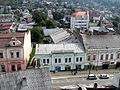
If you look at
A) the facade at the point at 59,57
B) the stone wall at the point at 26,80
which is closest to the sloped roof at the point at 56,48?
the facade at the point at 59,57

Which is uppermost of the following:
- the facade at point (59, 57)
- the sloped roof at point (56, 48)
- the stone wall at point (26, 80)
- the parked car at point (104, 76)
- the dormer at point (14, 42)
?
the dormer at point (14, 42)

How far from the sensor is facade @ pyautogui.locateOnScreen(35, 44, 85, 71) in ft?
142

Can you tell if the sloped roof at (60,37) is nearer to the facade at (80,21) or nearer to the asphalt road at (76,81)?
the asphalt road at (76,81)

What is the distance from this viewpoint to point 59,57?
1718 inches

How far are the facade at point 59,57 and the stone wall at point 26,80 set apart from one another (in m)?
18.7

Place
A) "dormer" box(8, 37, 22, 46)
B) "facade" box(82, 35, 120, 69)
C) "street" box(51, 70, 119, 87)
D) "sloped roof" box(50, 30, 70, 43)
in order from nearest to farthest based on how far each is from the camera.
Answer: "street" box(51, 70, 119, 87) → "dormer" box(8, 37, 22, 46) → "facade" box(82, 35, 120, 69) → "sloped roof" box(50, 30, 70, 43)

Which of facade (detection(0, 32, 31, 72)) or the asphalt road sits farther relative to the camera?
facade (detection(0, 32, 31, 72))

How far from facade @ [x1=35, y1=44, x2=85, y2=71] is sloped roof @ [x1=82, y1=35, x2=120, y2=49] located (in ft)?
9.28

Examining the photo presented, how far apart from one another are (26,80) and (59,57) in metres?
20.7

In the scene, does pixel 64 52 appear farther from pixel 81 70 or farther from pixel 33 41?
pixel 33 41

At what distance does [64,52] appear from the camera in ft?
143

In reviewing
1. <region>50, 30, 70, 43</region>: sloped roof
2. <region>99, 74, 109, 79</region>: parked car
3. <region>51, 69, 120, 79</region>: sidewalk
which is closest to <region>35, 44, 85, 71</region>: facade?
<region>51, 69, 120, 79</region>: sidewalk

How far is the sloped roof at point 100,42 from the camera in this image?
4581cm

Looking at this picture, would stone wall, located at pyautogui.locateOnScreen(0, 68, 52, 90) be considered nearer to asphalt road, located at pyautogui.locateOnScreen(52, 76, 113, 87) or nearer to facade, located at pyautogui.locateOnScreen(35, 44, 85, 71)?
asphalt road, located at pyautogui.locateOnScreen(52, 76, 113, 87)
